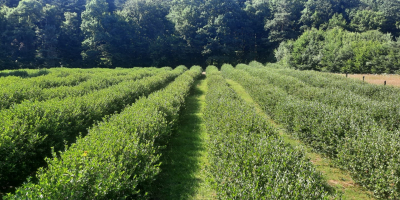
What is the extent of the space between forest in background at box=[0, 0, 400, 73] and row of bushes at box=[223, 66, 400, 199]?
36912mm

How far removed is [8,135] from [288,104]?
9607mm

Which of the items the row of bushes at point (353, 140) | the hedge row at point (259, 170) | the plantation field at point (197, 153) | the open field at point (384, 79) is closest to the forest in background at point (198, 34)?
the open field at point (384, 79)

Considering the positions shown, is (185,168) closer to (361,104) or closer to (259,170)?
(259,170)

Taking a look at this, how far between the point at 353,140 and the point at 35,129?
887 centimetres

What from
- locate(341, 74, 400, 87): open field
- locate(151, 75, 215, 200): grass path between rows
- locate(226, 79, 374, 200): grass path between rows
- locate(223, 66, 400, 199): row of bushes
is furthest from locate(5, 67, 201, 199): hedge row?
locate(341, 74, 400, 87): open field

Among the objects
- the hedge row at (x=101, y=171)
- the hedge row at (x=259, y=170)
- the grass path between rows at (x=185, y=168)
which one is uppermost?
the hedge row at (x=101, y=171)

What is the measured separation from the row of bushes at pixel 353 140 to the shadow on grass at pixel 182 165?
13.4 ft

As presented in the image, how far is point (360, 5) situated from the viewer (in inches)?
2746

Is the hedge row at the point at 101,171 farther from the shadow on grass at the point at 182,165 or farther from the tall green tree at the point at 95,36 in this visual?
the tall green tree at the point at 95,36

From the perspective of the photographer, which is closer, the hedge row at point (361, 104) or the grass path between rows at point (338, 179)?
the grass path between rows at point (338, 179)

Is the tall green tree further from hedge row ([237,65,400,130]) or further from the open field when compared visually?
the open field

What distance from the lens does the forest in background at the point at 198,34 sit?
4069cm

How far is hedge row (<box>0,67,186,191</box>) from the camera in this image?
5195mm

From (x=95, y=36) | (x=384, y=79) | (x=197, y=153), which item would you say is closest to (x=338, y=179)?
(x=197, y=153)
